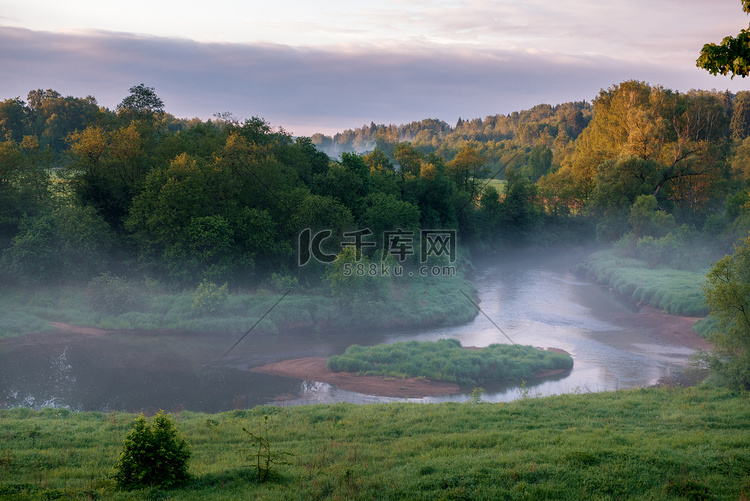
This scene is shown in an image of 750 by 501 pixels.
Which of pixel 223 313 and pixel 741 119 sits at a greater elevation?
pixel 741 119

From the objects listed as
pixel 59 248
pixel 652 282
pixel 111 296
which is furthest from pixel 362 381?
pixel 652 282

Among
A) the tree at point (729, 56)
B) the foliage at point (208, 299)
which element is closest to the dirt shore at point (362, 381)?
the foliage at point (208, 299)

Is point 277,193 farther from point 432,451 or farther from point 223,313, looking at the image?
point 432,451

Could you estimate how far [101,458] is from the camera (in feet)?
36.6

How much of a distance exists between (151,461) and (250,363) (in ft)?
55.3

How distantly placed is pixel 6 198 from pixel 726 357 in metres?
41.3

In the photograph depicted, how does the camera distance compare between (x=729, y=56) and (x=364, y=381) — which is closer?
(x=729, y=56)

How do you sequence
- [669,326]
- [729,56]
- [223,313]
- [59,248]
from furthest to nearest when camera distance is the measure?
[669,326]
[59,248]
[223,313]
[729,56]

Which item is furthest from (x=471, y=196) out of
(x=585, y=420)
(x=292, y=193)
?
(x=585, y=420)

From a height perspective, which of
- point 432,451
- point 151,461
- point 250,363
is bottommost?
point 250,363

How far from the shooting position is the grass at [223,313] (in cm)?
2986

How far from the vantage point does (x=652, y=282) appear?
42375 millimetres

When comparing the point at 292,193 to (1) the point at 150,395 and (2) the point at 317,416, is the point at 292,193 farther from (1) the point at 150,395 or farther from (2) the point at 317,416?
(2) the point at 317,416

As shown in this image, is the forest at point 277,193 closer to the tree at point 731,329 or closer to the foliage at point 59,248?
the foliage at point 59,248
